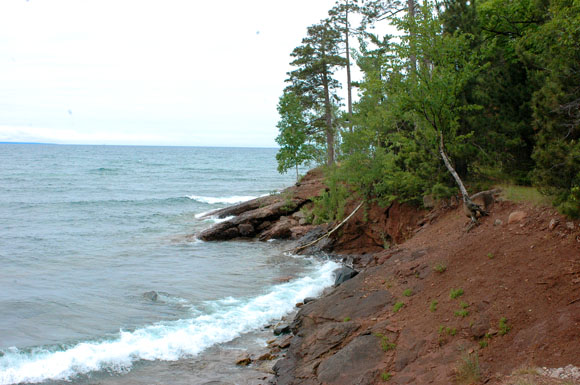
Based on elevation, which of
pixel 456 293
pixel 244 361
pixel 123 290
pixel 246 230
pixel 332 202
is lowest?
pixel 244 361

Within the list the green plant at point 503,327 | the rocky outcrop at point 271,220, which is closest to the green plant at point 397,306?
the green plant at point 503,327

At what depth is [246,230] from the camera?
85.6 ft

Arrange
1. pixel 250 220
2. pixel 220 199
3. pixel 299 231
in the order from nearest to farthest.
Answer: pixel 299 231
pixel 250 220
pixel 220 199

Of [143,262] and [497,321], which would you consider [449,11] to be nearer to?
[497,321]

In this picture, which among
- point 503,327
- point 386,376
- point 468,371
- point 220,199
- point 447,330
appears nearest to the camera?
point 468,371

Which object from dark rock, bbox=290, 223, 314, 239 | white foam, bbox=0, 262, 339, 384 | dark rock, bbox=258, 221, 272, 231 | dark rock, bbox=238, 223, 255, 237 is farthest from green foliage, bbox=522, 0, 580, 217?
dark rock, bbox=238, 223, 255, 237

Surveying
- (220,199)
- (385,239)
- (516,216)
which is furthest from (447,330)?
(220,199)

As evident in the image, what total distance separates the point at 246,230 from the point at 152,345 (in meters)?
14.4

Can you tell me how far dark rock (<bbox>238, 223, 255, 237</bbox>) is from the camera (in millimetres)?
26031

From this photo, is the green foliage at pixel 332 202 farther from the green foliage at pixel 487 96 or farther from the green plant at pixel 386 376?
the green plant at pixel 386 376

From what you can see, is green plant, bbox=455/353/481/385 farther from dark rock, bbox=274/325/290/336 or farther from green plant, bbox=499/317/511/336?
dark rock, bbox=274/325/290/336

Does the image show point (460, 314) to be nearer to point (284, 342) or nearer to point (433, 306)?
point (433, 306)

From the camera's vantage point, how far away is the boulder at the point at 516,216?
1109 centimetres

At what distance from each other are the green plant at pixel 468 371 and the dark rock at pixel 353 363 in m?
1.66
